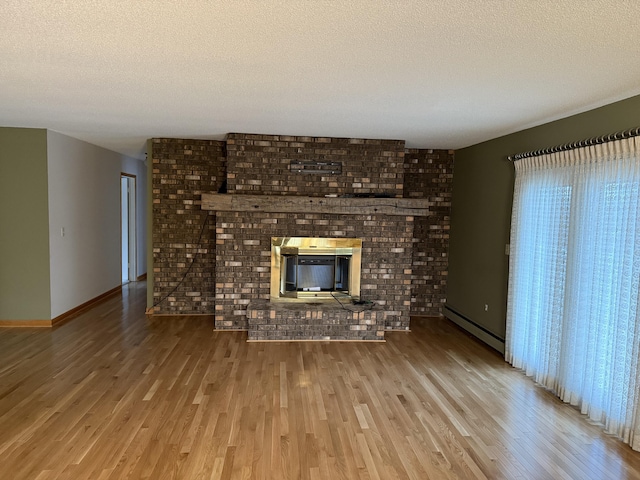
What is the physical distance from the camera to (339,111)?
11.3 feet

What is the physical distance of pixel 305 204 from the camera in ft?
15.8

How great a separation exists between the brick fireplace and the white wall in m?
1.06

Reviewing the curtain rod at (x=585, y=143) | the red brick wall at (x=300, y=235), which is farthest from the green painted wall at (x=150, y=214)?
the curtain rod at (x=585, y=143)

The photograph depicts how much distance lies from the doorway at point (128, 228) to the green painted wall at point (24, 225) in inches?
110

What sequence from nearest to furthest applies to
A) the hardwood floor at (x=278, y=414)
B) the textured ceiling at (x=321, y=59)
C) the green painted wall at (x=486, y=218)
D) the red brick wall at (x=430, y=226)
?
1. the textured ceiling at (x=321, y=59)
2. the hardwood floor at (x=278, y=414)
3. the green painted wall at (x=486, y=218)
4. the red brick wall at (x=430, y=226)

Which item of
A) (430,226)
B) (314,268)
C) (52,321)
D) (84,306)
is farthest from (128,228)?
(430,226)

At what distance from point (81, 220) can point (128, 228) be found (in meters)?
2.23

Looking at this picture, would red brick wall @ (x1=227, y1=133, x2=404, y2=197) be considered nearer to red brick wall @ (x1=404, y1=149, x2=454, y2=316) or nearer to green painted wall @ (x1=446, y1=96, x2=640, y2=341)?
red brick wall @ (x1=404, y1=149, x2=454, y2=316)

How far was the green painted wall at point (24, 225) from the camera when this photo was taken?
15.4 ft

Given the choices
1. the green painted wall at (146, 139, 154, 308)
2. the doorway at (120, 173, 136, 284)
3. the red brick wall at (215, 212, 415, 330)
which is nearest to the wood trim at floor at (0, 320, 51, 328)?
the green painted wall at (146, 139, 154, 308)

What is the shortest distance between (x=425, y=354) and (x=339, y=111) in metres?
2.61

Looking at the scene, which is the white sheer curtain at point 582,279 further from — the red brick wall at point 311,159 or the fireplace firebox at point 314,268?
the fireplace firebox at point 314,268

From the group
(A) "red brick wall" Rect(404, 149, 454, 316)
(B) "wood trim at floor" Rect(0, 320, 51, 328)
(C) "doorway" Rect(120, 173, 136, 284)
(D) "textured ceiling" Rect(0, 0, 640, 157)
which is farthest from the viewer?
(C) "doorway" Rect(120, 173, 136, 284)

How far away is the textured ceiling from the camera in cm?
168
